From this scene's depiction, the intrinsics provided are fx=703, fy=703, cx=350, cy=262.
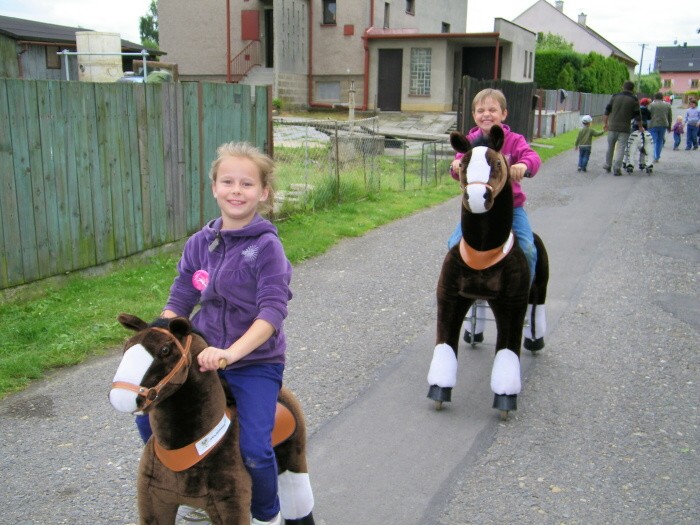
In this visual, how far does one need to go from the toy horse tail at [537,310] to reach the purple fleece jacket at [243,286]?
3232mm

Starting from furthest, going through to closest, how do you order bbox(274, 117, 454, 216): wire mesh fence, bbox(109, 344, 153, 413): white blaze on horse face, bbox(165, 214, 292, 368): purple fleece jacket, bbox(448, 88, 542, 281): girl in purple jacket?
bbox(274, 117, 454, 216): wire mesh fence < bbox(448, 88, 542, 281): girl in purple jacket < bbox(165, 214, 292, 368): purple fleece jacket < bbox(109, 344, 153, 413): white blaze on horse face

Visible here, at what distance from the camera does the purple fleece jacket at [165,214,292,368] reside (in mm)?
2941

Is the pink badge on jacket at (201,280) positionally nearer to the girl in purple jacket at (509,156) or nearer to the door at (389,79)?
the girl in purple jacket at (509,156)

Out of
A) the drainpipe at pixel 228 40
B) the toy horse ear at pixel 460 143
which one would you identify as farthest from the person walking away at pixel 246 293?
the drainpipe at pixel 228 40

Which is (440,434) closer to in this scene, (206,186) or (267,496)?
(267,496)

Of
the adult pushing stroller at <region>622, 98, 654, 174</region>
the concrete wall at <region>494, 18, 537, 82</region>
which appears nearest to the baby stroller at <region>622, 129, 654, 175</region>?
the adult pushing stroller at <region>622, 98, 654, 174</region>

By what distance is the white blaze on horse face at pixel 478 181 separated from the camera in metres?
4.17

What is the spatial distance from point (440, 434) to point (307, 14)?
30.0 m

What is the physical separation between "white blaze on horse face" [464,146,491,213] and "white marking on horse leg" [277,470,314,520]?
190 centimetres

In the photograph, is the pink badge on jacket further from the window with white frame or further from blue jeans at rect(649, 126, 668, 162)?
the window with white frame

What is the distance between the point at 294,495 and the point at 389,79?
97.4 ft

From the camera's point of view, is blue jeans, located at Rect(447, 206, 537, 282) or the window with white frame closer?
blue jeans, located at Rect(447, 206, 537, 282)

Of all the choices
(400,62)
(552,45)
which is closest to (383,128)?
(400,62)

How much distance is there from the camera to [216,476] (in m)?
2.66
